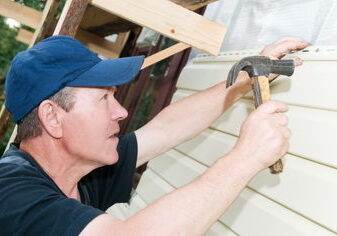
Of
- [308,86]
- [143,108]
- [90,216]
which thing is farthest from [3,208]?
[143,108]

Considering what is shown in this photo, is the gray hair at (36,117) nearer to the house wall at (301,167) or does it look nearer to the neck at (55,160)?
the neck at (55,160)

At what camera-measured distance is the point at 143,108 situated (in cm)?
496

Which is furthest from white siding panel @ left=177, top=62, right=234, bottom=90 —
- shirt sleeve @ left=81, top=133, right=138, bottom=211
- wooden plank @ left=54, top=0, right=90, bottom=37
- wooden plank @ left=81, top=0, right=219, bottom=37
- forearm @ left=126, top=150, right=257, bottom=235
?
wooden plank @ left=81, top=0, right=219, bottom=37

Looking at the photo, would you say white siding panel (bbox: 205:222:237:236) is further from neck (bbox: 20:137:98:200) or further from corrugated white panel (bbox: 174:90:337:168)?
neck (bbox: 20:137:98:200)

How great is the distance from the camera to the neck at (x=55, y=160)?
5.88ft

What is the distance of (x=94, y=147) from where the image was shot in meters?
1.75

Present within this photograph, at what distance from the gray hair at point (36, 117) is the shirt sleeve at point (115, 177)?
0.48m

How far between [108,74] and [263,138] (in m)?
0.78

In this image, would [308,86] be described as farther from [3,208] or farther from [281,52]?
[3,208]

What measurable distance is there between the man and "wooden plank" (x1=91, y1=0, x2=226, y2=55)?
27cm

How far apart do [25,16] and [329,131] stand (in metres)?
3.70

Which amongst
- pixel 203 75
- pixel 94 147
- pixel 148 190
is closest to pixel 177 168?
pixel 148 190

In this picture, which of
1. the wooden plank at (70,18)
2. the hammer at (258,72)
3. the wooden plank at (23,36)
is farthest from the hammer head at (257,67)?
the wooden plank at (23,36)

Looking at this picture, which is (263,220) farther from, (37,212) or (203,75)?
(203,75)
